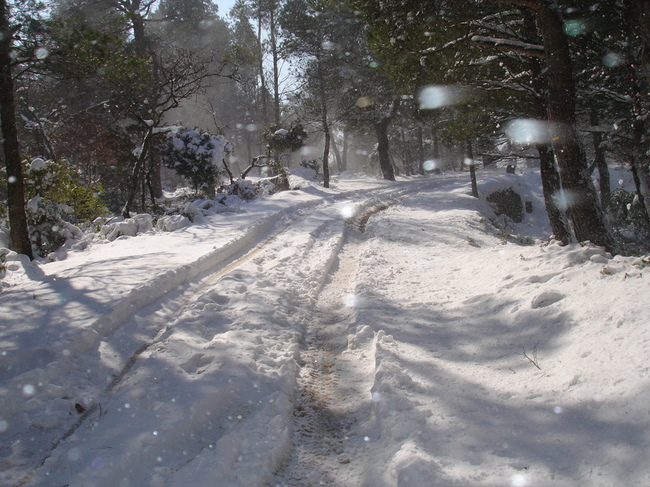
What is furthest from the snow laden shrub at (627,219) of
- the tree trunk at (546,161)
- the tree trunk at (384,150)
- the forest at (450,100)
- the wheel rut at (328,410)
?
the wheel rut at (328,410)

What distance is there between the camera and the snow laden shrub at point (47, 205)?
1030cm

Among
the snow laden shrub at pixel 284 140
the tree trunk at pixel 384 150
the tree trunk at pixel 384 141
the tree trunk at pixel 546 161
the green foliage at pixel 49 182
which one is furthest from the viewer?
the tree trunk at pixel 384 150

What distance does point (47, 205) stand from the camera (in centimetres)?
1060

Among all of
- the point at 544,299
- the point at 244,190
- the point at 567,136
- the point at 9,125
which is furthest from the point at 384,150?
the point at 544,299

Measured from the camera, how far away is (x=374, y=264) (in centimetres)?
839

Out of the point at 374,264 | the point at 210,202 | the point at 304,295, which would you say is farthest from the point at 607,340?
the point at 210,202

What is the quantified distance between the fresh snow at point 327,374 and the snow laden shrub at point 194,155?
30.9ft

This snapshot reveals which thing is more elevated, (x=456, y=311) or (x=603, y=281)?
(x=603, y=281)

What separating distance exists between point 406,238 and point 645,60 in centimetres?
634

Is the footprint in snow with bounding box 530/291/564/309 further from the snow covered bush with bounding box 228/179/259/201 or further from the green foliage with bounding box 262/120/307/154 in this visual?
the green foliage with bounding box 262/120/307/154

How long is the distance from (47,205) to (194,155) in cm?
658

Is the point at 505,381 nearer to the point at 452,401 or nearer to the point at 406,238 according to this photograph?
the point at 452,401

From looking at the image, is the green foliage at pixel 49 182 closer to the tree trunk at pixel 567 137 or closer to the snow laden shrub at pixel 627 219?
the tree trunk at pixel 567 137

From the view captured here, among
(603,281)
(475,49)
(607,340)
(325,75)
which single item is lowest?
(607,340)
